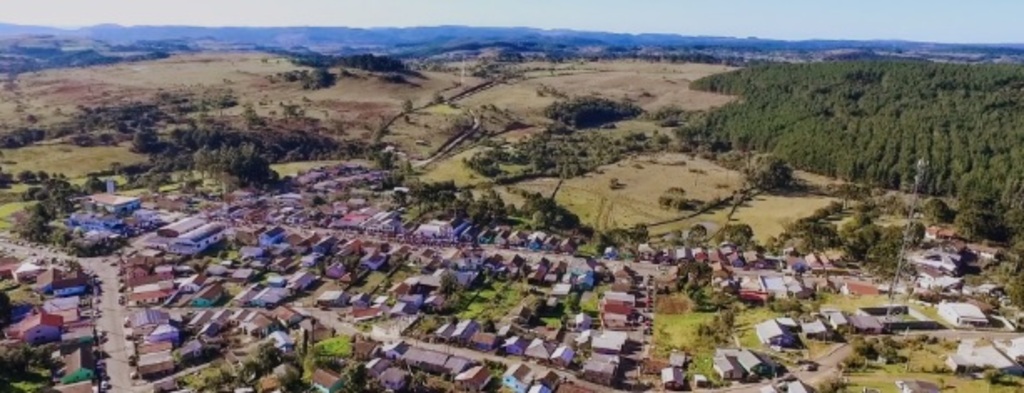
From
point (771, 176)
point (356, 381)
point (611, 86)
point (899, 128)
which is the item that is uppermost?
point (899, 128)

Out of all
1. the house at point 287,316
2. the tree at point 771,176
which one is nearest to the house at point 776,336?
the house at point 287,316

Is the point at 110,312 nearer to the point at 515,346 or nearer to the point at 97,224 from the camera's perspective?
the point at 97,224

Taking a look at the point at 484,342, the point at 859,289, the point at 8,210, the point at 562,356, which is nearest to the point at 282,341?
the point at 484,342

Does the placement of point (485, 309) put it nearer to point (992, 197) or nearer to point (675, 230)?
point (675, 230)

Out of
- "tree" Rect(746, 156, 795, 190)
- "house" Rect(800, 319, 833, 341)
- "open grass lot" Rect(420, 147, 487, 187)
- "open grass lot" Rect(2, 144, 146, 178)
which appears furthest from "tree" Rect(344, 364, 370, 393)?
"open grass lot" Rect(2, 144, 146, 178)

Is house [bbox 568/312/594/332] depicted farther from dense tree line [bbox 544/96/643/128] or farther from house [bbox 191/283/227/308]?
dense tree line [bbox 544/96/643/128]
